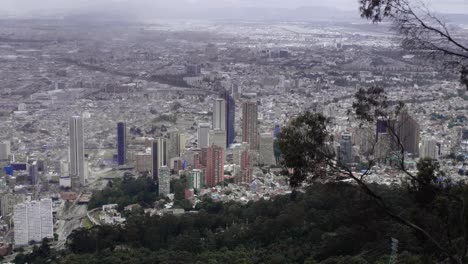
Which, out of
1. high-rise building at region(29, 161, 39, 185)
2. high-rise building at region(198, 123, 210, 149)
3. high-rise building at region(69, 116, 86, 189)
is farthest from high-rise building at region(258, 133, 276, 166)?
high-rise building at region(29, 161, 39, 185)

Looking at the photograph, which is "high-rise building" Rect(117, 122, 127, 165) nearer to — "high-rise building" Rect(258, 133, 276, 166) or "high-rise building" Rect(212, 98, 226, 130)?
"high-rise building" Rect(212, 98, 226, 130)

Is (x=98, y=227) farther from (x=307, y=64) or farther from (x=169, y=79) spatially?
(x=307, y=64)

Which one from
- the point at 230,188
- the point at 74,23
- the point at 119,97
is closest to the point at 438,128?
the point at 230,188

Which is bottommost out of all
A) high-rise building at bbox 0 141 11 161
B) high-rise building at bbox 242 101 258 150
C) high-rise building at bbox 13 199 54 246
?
high-rise building at bbox 13 199 54 246

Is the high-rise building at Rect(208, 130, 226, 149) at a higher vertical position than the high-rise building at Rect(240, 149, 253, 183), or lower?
higher

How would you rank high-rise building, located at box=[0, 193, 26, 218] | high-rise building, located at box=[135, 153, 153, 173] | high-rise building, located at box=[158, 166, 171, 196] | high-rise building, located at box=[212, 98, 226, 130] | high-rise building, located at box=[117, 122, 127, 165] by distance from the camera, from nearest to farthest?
high-rise building, located at box=[0, 193, 26, 218]
high-rise building, located at box=[158, 166, 171, 196]
high-rise building, located at box=[135, 153, 153, 173]
high-rise building, located at box=[117, 122, 127, 165]
high-rise building, located at box=[212, 98, 226, 130]

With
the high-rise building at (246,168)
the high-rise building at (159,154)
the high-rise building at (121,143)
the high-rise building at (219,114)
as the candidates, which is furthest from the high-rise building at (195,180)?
the high-rise building at (219,114)

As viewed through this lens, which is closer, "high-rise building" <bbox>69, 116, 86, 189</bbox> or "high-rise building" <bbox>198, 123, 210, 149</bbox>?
"high-rise building" <bbox>69, 116, 86, 189</bbox>
